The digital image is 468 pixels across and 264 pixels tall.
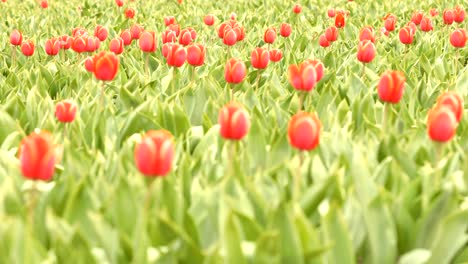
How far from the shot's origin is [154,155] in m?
2.03

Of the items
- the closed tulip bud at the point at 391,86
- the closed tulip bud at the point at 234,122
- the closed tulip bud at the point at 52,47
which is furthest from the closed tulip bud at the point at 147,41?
the closed tulip bud at the point at 234,122

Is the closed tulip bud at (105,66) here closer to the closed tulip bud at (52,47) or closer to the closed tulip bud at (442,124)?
the closed tulip bud at (52,47)

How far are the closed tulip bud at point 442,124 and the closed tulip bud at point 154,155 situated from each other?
1011 mm

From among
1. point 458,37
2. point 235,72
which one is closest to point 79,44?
point 235,72

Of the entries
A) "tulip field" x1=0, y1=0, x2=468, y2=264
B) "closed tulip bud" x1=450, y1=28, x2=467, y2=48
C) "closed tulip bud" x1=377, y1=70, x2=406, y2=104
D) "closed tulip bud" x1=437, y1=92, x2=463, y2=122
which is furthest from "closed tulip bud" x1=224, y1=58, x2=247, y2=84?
"closed tulip bud" x1=450, y1=28, x2=467, y2=48

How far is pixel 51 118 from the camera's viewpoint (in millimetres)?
3338

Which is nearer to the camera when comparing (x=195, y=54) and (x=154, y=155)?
(x=154, y=155)

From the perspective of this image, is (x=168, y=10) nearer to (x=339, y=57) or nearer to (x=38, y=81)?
(x=339, y=57)

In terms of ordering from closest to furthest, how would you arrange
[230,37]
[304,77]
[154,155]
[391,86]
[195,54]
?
[154,155]
[391,86]
[304,77]
[195,54]
[230,37]

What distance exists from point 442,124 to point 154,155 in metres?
1.08

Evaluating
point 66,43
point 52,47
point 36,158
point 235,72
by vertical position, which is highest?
point 36,158

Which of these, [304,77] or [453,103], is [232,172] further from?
[304,77]

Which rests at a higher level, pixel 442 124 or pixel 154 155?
pixel 154 155

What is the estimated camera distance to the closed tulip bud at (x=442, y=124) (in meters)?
2.50
